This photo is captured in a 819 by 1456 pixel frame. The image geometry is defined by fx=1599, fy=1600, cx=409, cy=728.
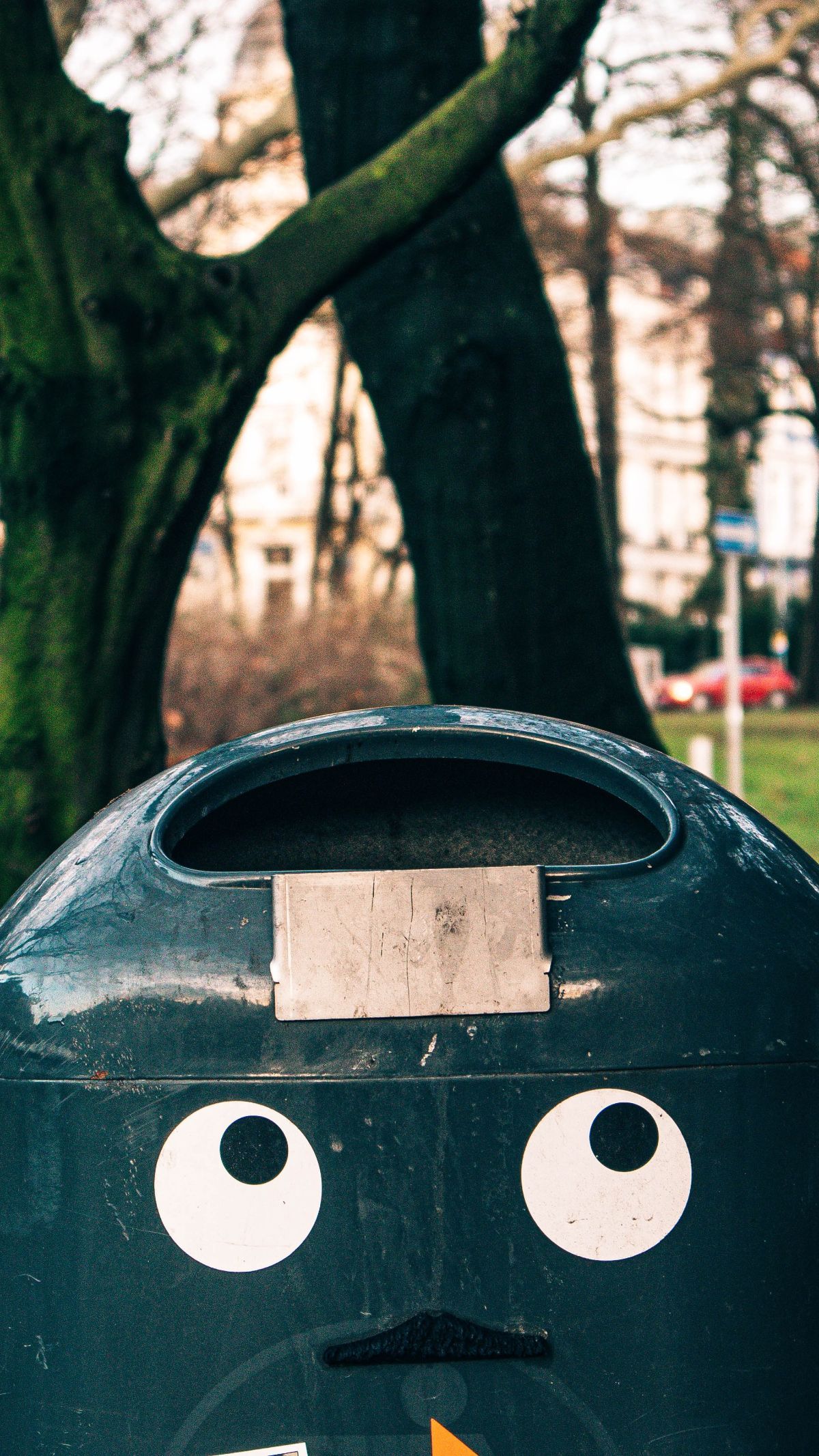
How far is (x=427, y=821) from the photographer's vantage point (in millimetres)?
2260

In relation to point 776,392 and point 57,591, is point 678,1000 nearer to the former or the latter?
point 57,591

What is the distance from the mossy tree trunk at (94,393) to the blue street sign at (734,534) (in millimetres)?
6409

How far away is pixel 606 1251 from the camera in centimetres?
174

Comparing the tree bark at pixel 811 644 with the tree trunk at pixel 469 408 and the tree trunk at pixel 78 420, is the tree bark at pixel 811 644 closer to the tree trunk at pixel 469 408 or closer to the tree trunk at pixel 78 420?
the tree trunk at pixel 469 408

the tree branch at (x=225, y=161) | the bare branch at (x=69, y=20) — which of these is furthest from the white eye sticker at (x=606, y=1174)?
the tree branch at (x=225, y=161)

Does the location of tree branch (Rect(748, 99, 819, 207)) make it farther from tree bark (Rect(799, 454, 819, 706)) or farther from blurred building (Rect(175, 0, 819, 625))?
tree bark (Rect(799, 454, 819, 706))

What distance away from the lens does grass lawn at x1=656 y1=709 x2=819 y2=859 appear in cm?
1102

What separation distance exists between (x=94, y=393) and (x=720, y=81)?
9.12 m

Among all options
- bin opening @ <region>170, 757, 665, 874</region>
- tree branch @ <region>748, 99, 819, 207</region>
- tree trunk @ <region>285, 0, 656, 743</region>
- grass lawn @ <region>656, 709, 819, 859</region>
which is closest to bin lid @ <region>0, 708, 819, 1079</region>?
bin opening @ <region>170, 757, 665, 874</region>

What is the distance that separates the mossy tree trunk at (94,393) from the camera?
4383 millimetres

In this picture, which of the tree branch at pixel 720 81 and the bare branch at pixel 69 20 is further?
the bare branch at pixel 69 20

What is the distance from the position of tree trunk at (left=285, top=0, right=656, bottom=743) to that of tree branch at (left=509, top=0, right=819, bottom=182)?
5847 millimetres

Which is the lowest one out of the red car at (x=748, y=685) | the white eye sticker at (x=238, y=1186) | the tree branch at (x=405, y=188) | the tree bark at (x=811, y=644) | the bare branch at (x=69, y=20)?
the red car at (x=748, y=685)

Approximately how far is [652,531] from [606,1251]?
A: 5848 cm
